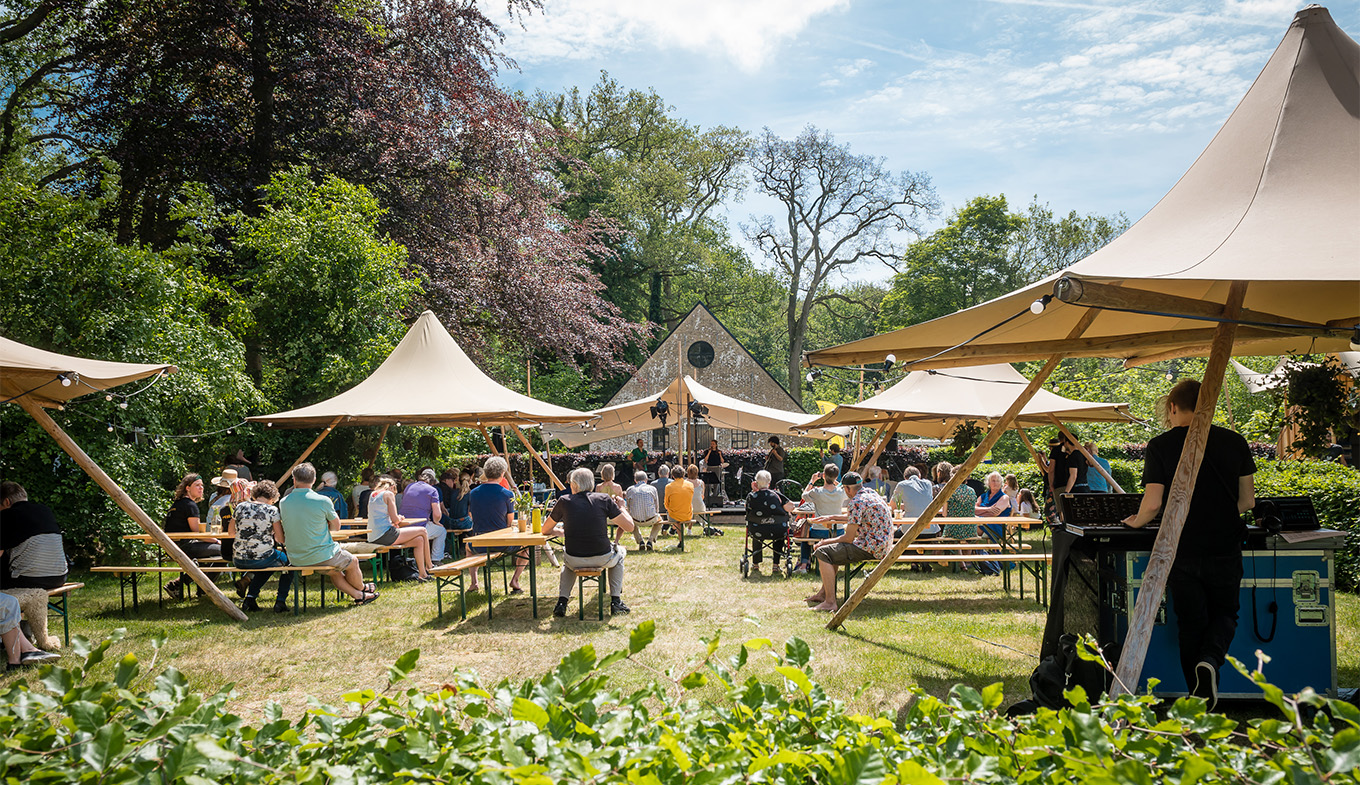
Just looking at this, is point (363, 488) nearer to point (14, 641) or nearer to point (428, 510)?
point (428, 510)

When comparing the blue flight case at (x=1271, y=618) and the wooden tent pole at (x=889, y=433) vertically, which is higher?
the wooden tent pole at (x=889, y=433)

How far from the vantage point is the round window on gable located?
30.7 metres

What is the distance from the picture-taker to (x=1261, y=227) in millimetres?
3922

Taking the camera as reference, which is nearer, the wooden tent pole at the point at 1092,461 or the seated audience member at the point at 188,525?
the seated audience member at the point at 188,525

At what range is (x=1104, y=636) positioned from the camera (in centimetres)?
474

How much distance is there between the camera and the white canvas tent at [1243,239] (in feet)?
12.1

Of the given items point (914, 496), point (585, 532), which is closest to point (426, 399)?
point (585, 532)

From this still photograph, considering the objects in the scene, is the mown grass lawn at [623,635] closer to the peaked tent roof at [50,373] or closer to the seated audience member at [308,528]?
the seated audience member at [308,528]

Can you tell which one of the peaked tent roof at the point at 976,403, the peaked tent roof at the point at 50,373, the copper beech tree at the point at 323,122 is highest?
the copper beech tree at the point at 323,122

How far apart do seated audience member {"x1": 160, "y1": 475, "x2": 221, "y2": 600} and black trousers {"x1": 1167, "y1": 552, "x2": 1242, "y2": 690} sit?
881 cm

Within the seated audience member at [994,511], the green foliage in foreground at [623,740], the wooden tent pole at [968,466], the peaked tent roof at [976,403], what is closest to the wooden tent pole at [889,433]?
the peaked tent roof at [976,403]

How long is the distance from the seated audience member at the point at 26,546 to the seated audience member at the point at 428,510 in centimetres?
416

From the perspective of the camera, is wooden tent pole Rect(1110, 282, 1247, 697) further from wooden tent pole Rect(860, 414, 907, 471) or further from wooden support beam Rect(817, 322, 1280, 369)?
wooden tent pole Rect(860, 414, 907, 471)

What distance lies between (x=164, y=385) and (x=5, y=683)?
5720mm
